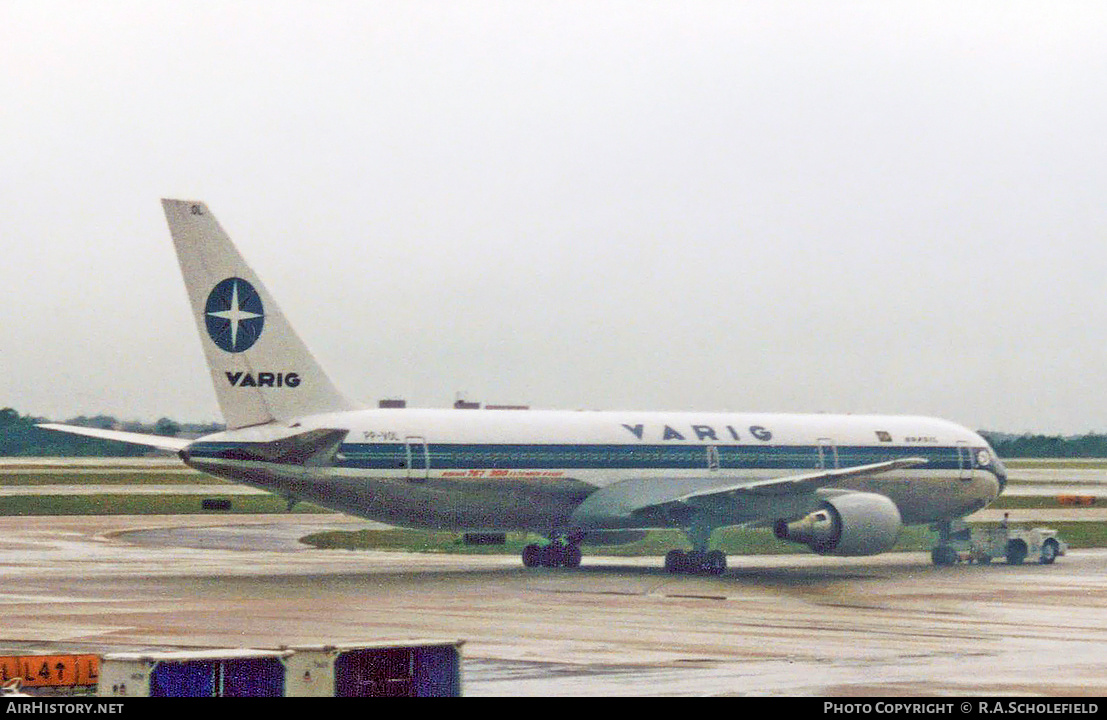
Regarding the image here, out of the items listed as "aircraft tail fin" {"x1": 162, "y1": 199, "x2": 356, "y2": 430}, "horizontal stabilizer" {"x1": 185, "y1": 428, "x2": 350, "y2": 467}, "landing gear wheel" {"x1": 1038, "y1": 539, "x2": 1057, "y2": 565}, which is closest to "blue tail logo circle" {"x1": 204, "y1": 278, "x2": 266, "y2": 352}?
"aircraft tail fin" {"x1": 162, "y1": 199, "x2": 356, "y2": 430}

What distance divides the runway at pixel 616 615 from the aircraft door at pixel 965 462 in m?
2.99

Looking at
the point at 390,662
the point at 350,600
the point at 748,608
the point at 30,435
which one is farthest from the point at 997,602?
the point at 30,435

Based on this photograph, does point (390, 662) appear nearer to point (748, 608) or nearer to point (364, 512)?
point (748, 608)

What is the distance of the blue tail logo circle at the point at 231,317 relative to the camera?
40.0m

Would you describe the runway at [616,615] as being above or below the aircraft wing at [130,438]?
below

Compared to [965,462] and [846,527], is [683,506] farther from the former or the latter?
[965,462]

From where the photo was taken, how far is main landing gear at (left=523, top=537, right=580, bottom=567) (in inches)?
1766

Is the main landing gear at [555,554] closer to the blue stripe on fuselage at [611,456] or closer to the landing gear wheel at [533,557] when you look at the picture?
the landing gear wheel at [533,557]

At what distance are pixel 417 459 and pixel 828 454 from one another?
13.0 metres

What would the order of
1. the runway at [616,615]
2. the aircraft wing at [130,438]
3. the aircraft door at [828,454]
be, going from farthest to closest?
the aircraft door at [828,454] → the aircraft wing at [130,438] → the runway at [616,615]

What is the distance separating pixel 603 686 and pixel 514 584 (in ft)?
58.5

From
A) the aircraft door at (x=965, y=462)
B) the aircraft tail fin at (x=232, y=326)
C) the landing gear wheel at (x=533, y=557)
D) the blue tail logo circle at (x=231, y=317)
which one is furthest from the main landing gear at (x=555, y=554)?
the aircraft door at (x=965, y=462)

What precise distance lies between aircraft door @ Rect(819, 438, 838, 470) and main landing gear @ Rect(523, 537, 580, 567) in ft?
24.6

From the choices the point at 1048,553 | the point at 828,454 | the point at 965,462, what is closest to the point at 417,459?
the point at 828,454
